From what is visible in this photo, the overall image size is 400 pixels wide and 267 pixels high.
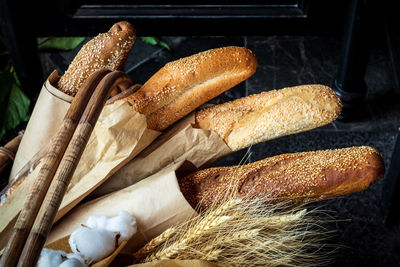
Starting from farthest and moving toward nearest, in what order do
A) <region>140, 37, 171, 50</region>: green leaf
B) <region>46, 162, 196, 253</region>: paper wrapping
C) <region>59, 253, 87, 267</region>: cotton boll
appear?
<region>140, 37, 171, 50</region>: green leaf
<region>46, 162, 196, 253</region>: paper wrapping
<region>59, 253, 87, 267</region>: cotton boll

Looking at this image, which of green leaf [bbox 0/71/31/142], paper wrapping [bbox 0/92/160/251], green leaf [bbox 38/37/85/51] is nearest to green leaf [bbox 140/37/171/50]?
green leaf [bbox 38/37/85/51]

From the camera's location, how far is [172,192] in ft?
2.20

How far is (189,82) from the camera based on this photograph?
2.60 ft

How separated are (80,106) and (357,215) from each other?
92 centimetres

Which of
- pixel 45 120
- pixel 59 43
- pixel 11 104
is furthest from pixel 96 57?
pixel 59 43

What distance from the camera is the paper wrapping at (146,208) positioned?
667mm

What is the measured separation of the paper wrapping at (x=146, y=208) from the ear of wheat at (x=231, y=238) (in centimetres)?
3

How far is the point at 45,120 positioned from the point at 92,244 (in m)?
0.29

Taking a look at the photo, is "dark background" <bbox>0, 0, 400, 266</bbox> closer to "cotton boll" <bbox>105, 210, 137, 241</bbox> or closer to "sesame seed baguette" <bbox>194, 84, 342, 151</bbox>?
"sesame seed baguette" <bbox>194, 84, 342, 151</bbox>

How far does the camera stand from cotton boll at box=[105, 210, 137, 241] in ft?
2.05

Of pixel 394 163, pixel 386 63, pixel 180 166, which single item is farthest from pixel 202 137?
pixel 386 63

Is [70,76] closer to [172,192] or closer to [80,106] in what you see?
[80,106]

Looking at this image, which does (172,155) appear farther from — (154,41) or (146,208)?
(154,41)

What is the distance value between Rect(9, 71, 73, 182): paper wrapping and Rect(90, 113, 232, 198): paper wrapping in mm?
139
